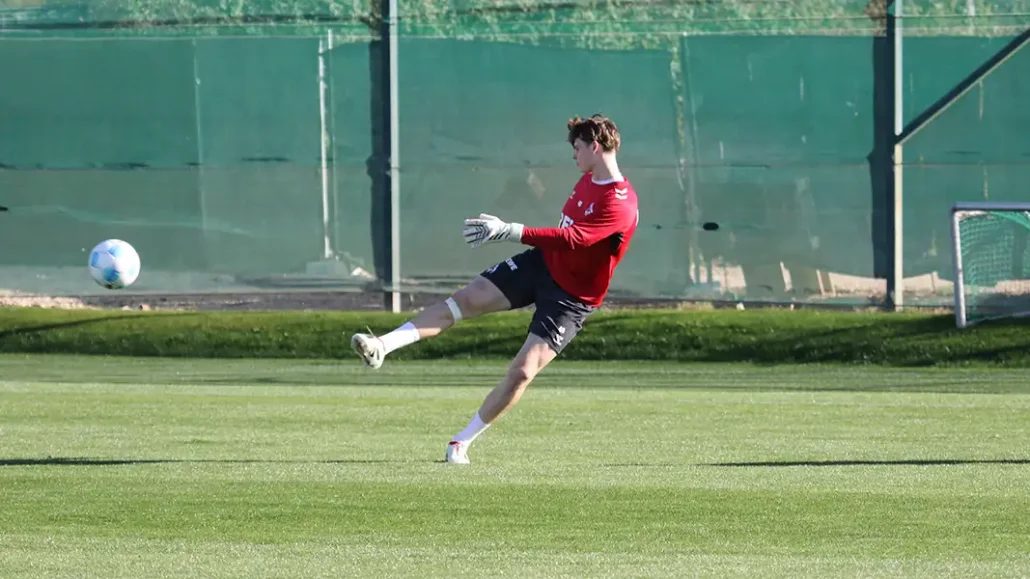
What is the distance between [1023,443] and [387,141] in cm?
1152

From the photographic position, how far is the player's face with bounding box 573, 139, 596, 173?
9969mm

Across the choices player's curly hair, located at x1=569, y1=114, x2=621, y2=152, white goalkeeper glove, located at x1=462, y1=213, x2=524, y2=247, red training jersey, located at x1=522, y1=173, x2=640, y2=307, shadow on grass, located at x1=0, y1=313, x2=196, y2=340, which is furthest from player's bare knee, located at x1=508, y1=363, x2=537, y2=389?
shadow on grass, located at x1=0, y1=313, x2=196, y2=340

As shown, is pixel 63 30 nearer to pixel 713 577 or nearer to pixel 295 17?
pixel 295 17

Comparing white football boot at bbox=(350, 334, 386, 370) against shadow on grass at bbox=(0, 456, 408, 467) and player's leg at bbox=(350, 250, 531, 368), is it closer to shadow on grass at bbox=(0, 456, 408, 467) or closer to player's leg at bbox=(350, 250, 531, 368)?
player's leg at bbox=(350, 250, 531, 368)

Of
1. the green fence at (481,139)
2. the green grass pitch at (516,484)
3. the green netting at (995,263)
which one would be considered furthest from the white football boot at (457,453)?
the green fence at (481,139)

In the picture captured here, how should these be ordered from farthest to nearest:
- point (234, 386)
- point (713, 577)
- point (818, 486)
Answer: point (234, 386)
point (818, 486)
point (713, 577)

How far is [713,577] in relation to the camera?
627 centimetres

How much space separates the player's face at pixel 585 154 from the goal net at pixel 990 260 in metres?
9.81

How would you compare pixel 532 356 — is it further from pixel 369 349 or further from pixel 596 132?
pixel 596 132

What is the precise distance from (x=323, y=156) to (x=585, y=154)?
11.7m

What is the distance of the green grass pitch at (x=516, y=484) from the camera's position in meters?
6.65

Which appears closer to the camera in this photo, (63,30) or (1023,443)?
(1023,443)

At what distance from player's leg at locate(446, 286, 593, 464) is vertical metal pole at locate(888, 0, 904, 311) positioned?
1041cm

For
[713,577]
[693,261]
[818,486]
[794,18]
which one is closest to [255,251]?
[693,261]
